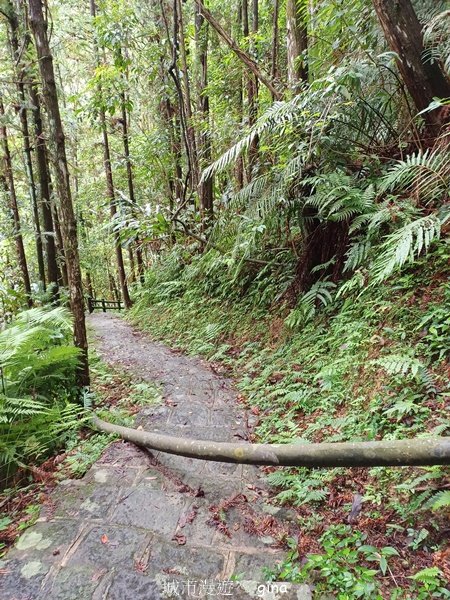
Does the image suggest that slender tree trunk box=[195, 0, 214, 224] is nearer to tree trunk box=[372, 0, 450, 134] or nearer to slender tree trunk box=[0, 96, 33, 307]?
slender tree trunk box=[0, 96, 33, 307]

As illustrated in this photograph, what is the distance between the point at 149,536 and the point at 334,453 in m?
1.25

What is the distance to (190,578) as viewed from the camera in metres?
1.84

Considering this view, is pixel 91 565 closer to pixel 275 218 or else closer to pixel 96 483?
pixel 96 483

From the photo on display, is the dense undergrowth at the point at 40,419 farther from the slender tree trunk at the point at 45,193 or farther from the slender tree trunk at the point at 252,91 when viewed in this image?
the slender tree trunk at the point at 252,91

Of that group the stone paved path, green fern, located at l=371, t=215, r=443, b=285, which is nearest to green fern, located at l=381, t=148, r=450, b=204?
green fern, located at l=371, t=215, r=443, b=285

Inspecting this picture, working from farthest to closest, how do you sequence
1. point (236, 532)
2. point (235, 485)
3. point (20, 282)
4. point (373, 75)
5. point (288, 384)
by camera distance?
point (20, 282) → point (373, 75) → point (288, 384) → point (235, 485) → point (236, 532)

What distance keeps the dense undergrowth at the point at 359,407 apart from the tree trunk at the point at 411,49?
1.77 m

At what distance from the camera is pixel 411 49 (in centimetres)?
360

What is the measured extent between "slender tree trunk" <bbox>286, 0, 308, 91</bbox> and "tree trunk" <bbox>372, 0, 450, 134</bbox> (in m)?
1.41

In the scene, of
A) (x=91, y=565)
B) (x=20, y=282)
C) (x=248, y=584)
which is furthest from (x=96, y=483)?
(x=20, y=282)

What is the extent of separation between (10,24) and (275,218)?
6.52 metres

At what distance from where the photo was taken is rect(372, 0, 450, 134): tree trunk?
357 cm

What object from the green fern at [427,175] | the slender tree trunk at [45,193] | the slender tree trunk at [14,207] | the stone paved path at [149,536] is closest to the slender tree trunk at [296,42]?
the green fern at [427,175]

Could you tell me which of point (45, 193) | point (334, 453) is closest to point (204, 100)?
point (45, 193)
